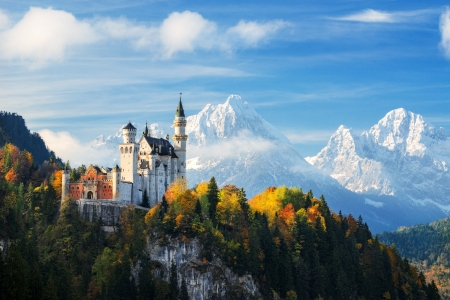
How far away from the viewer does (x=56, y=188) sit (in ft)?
594

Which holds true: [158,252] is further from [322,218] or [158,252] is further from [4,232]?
[322,218]

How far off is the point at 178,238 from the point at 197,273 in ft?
26.7

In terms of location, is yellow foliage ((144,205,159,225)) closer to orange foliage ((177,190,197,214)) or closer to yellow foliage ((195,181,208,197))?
orange foliage ((177,190,197,214))

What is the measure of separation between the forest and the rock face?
1113mm

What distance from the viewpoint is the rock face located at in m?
171

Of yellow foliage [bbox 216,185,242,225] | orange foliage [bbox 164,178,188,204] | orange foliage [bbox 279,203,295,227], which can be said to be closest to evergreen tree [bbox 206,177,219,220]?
yellow foliage [bbox 216,185,242,225]

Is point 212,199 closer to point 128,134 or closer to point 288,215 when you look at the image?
point 288,215

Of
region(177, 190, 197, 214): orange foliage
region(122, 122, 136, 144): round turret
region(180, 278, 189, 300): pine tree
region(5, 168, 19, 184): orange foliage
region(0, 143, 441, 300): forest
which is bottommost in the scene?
region(180, 278, 189, 300): pine tree

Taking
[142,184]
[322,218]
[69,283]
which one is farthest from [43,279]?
[322,218]

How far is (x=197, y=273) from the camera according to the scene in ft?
565

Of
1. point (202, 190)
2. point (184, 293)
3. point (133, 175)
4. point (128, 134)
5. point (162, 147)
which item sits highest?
point (128, 134)

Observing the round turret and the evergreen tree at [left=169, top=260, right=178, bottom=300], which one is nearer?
the evergreen tree at [left=169, top=260, right=178, bottom=300]

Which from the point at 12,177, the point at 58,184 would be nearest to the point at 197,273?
the point at 58,184

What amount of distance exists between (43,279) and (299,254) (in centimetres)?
6563
